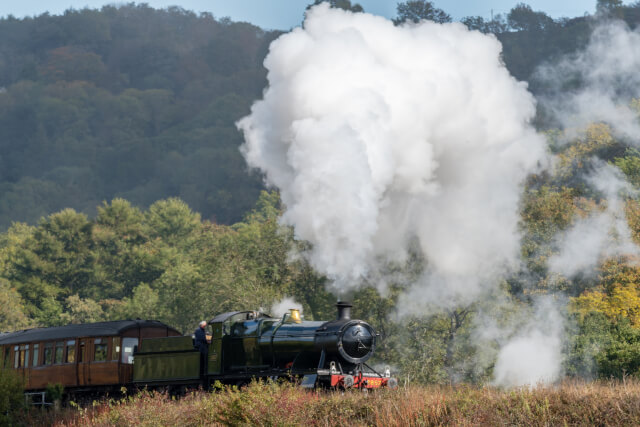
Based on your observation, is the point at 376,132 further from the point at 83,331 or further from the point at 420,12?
the point at 420,12

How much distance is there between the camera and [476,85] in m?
31.4

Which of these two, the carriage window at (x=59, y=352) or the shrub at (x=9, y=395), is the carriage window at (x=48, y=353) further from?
the shrub at (x=9, y=395)

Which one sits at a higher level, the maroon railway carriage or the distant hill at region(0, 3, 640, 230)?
the distant hill at region(0, 3, 640, 230)

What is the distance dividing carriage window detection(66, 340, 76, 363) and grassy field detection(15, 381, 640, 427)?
23.2 feet

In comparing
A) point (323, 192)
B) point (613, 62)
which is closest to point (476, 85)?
point (323, 192)

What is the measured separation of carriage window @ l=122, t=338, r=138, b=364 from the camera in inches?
946

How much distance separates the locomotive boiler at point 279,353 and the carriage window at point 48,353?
5.13m

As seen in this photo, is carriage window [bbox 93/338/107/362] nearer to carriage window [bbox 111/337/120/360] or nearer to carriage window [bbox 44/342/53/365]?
carriage window [bbox 111/337/120/360]

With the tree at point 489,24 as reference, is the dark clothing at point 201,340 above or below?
below

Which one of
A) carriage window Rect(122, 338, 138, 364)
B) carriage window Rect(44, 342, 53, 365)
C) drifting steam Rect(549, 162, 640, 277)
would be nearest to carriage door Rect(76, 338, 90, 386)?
carriage window Rect(122, 338, 138, 364)

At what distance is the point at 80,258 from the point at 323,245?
195 feet

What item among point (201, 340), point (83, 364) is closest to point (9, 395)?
point (83, 364)

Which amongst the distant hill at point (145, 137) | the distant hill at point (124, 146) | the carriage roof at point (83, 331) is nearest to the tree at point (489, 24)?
the distant hill at point (145, 137)

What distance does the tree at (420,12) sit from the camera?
327ft
